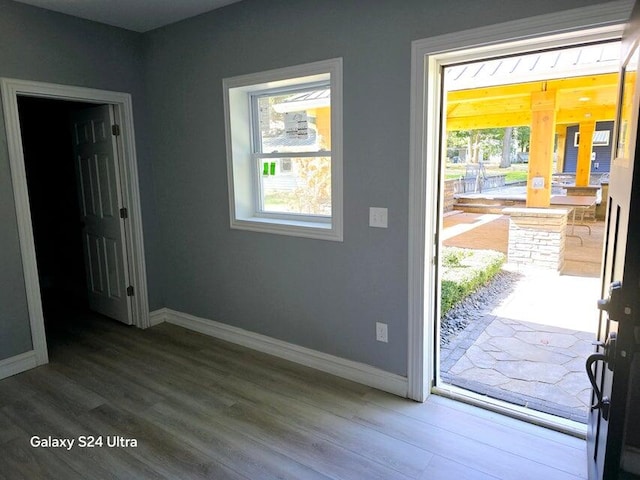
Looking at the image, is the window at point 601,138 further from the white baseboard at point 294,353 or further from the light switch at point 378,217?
the white baseboard at point 294,353

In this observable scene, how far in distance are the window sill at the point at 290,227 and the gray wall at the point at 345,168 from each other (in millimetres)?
57

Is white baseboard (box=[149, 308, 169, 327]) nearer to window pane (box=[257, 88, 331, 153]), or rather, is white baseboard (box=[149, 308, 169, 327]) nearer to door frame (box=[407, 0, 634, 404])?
window pane (box=[257, 88, 331, 153])

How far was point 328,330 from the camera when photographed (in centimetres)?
291

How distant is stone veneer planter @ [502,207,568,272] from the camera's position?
541cm

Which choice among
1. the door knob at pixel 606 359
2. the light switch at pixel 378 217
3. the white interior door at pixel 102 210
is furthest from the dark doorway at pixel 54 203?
the door knob at pixel 606 359

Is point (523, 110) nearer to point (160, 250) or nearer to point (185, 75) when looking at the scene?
point (185, 75)

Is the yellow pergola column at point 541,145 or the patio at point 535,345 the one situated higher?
the yellow pergola column at point 541,145

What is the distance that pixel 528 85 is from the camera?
5.68m

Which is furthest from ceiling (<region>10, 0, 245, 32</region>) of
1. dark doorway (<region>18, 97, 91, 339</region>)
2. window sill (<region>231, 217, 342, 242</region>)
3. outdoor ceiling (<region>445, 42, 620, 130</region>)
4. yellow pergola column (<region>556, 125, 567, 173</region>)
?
yellow pergola column (<region>556, 125, 567, 173</region>)

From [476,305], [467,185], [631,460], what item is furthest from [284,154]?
[467,185]

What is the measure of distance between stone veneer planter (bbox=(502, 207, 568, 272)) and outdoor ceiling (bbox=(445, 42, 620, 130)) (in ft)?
5.32

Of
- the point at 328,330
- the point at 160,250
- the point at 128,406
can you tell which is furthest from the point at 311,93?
the point at 128,406

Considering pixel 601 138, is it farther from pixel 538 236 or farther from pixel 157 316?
pixel 157 316

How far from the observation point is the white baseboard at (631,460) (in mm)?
1404
